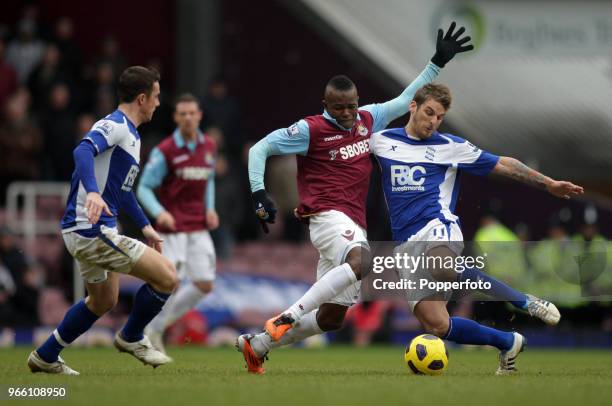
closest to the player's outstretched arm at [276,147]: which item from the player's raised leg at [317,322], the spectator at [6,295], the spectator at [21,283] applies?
the player's raised leg at [317,322]

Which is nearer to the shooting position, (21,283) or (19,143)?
(21,283)

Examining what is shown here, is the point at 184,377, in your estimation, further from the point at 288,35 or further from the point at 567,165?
the point at 288,35

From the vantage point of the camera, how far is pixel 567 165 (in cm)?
1894

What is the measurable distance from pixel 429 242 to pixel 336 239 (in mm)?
755

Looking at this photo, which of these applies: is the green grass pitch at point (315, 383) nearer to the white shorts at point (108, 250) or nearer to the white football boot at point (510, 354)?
the white football boot at point (510, 354)

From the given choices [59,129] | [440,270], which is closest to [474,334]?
[440,270]

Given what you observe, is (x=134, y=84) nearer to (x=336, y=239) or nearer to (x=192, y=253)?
(x=336, y=239)

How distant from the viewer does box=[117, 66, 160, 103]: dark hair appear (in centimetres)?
945

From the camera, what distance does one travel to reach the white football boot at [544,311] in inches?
368

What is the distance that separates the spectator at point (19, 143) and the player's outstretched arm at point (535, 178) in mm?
9561

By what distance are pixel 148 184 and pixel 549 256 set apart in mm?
5102

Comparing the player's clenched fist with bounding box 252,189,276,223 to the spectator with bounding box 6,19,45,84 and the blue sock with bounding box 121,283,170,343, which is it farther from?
the spectator with bounding box 6,19,45,84

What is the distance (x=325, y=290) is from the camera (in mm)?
9156

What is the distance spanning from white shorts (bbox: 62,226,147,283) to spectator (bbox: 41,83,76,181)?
8851 mm
